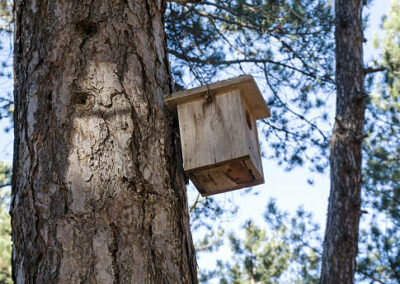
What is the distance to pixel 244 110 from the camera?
2.09 meters

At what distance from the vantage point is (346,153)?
5016 mm

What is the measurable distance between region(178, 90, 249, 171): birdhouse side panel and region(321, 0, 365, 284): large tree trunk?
3.02 meters

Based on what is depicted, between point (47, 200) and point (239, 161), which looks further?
point (239, 161)

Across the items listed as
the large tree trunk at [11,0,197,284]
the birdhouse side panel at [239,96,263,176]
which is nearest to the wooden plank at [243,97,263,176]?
the birdhouse side panel at [239,96,263,176]

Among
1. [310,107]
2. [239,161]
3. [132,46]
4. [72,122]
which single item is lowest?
[239,161]

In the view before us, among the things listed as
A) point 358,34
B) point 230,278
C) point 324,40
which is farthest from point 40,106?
point 230,278

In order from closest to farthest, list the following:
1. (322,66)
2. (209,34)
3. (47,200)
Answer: (47,200), (209,34), (322,66)

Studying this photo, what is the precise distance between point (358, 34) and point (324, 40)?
0.50m

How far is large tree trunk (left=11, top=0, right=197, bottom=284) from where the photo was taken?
4.95 feet

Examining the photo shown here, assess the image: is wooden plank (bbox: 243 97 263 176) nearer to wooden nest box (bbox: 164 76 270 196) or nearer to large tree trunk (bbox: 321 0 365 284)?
wooden nest box (bbox: 164 76 270 196)

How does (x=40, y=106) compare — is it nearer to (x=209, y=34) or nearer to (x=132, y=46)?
(x=132, y=46)

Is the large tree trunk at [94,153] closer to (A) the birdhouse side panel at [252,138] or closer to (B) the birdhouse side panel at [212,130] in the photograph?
(B) the birdhouse side panel at [212,130]

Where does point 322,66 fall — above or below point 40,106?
above

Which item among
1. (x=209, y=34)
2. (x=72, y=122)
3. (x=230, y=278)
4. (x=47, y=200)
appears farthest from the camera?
(x=230, y=278)
